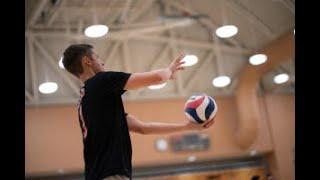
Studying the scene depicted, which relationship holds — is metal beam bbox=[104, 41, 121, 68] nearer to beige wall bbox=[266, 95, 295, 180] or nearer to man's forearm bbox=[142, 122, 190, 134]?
beige wall bbox=[266, 95, 295, 180]

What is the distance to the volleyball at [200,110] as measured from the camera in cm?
260

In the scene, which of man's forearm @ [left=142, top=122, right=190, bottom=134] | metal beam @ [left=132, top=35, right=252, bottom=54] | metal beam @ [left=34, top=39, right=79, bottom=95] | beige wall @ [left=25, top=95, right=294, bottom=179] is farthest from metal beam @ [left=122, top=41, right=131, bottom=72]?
man's forearm @ [left=142, top=122, right=190, bottom=134]

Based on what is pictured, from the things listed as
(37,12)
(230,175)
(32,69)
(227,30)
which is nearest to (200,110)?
(227,30)

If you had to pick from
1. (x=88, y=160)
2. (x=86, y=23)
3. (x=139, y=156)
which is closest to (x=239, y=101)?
(x=139, y=156)

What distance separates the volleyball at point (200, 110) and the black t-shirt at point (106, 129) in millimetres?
491

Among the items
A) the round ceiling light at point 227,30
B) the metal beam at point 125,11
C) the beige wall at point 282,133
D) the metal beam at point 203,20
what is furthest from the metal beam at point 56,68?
the beige wall at point 282,133

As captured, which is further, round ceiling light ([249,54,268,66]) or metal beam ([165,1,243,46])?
metal beam ([165,1,243,46])

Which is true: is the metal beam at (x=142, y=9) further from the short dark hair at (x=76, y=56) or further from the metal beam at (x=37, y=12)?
the short dark hair at (x=76, y=56)

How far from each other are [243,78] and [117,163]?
7.44 meters

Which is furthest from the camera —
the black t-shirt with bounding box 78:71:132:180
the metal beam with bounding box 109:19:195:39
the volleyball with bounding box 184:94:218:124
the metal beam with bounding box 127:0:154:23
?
the metal beam with bounding box 109:19:195:39

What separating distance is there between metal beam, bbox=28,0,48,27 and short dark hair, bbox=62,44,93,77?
18.2 ft

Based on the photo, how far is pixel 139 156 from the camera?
9.34m

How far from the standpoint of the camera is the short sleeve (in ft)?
7.22
